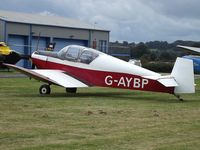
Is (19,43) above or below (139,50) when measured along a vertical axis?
below

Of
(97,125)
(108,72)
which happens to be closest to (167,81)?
(108,72)

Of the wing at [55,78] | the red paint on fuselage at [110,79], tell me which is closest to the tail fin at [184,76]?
the red paint on fuselage at [110,79]

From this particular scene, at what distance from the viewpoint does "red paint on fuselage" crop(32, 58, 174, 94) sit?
16453 mm

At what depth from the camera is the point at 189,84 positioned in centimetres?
1600

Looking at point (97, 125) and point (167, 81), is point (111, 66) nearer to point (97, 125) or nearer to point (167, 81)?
point (167, 81)

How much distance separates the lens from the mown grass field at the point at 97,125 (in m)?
8.06

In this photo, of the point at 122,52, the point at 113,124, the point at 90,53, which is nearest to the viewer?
the point at 113,124

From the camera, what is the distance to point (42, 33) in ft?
196

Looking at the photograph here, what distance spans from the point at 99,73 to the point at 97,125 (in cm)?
769

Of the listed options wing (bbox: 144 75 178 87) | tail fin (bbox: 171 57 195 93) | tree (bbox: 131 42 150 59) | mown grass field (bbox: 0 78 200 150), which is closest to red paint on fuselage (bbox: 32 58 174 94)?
wing (bbox: 144 75 178 87)

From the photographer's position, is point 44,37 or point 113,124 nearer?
point 113,124

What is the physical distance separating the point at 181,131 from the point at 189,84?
21.6 feet

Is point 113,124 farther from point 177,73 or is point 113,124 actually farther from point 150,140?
point 177,73

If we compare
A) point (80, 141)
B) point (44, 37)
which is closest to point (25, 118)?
point (80, 141)
